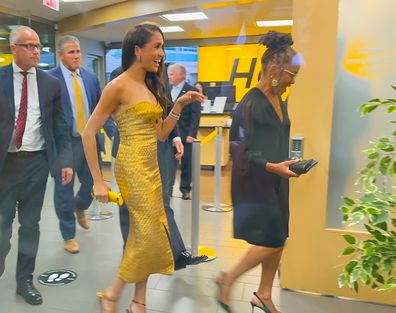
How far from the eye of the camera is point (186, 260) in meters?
2.22

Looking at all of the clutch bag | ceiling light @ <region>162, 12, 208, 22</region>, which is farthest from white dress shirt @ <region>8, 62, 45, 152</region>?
ceiling light @ <region>162, 12, 208, 22</region>

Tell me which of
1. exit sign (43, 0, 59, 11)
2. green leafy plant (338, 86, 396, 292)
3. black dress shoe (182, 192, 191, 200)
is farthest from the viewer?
black dress shoe (182, 192, 191, 200)

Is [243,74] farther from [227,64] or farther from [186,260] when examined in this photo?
[186,260]

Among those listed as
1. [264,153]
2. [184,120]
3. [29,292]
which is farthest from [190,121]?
[29,292]

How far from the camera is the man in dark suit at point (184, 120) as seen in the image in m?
2.36

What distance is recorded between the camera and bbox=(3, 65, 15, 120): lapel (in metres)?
1.76

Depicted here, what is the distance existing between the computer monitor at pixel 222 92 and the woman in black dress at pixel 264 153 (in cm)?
67

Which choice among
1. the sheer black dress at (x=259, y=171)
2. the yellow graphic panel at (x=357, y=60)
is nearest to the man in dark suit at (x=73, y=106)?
the sheer black dress at (x=259, y=171)

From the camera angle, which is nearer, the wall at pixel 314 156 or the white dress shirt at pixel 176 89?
the wall at pixel 314 156

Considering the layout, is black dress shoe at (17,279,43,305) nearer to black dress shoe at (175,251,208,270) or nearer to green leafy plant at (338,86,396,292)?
black dress shoe at (175,251,208,270)

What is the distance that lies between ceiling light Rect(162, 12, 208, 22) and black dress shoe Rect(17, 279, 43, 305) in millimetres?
2280

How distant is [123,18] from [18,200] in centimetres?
145

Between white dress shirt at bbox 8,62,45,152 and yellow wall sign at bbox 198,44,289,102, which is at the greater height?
yellow wall sign at bbox 198,44,289,102

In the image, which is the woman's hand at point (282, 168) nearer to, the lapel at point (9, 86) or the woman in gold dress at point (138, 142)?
the woman in gold dress at point (138, 142)
